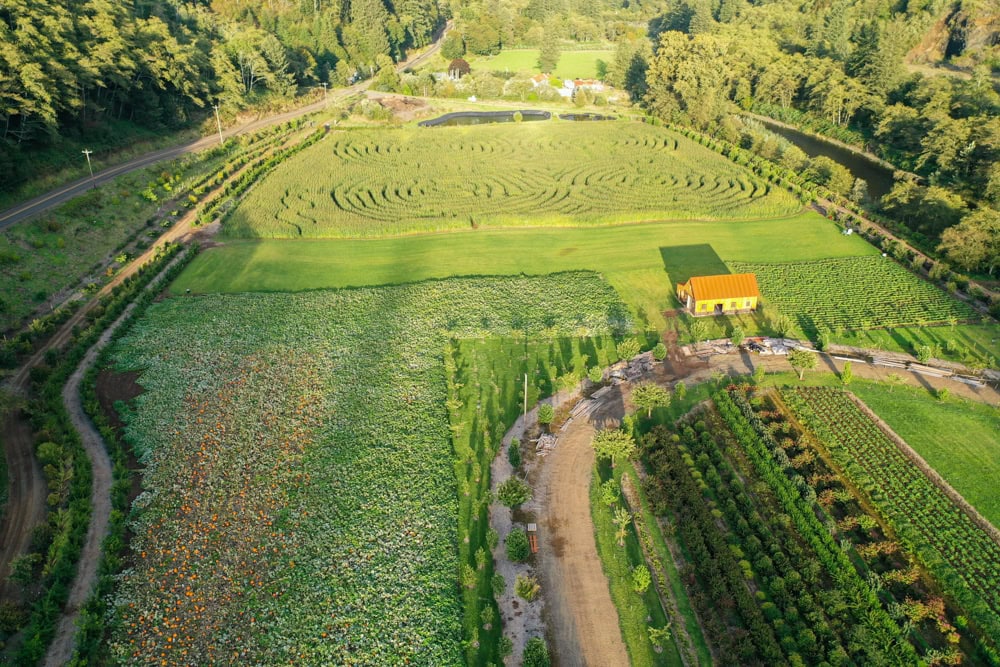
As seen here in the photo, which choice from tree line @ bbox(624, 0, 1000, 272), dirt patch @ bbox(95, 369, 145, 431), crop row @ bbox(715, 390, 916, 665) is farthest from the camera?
tree line @ bbox(624, 0, 1000, 272)

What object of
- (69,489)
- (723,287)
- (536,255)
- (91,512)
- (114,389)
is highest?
(723,287)

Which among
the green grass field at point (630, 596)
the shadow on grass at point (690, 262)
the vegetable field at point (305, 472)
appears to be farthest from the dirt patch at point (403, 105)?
the green grass field at point (630, 596)

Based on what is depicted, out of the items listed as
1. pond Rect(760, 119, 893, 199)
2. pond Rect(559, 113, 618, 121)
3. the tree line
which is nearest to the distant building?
the tree line

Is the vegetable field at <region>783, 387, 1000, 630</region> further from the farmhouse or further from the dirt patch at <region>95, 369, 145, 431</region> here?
the dirt patch at <region>95, 369, 145, 431</region>

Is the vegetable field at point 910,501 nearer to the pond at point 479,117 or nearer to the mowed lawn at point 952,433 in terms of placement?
the mowed lawn at point 952,433

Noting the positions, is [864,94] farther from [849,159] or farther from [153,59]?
[153,59]

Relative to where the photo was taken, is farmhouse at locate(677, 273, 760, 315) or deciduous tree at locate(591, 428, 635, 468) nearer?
deciduous tree at locate(591, 428, 635, 468)

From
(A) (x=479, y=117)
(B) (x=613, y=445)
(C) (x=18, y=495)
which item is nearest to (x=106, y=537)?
(C) (x=18, y=495)

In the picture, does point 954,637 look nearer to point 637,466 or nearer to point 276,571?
point 637,466
